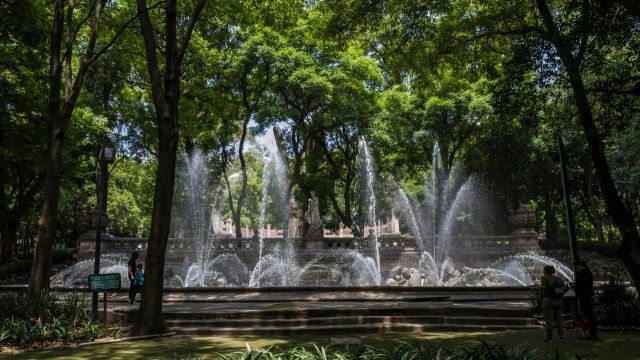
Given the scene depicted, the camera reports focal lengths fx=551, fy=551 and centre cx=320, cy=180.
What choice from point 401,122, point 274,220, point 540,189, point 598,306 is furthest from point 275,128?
point 274,220

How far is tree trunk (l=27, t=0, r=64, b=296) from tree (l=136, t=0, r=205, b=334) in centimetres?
322

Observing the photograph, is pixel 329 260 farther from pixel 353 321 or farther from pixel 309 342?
pixel 309 342

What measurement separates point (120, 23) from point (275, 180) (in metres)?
24.1

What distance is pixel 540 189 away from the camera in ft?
122

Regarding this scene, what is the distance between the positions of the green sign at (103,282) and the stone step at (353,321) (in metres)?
1.47

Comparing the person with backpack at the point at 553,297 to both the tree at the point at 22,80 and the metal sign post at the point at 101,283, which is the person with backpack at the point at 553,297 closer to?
the metal sign post at the point at 101,283

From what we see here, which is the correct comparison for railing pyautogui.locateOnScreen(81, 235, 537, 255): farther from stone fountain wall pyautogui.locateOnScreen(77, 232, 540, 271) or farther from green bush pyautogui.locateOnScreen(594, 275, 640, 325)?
green bush pyautogui.locateOnScreen(594, 275, 640, 325)

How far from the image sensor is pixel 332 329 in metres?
11.4

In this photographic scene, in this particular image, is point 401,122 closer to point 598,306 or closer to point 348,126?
point 348,126

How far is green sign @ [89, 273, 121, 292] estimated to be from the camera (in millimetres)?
11867

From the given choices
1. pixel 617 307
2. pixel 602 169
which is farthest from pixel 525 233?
pixel 602 169

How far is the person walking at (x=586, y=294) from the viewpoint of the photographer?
1016cm

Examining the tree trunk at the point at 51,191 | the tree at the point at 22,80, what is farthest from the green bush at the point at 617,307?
the tree at the point at 22,80

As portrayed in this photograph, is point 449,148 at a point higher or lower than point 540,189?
higher
